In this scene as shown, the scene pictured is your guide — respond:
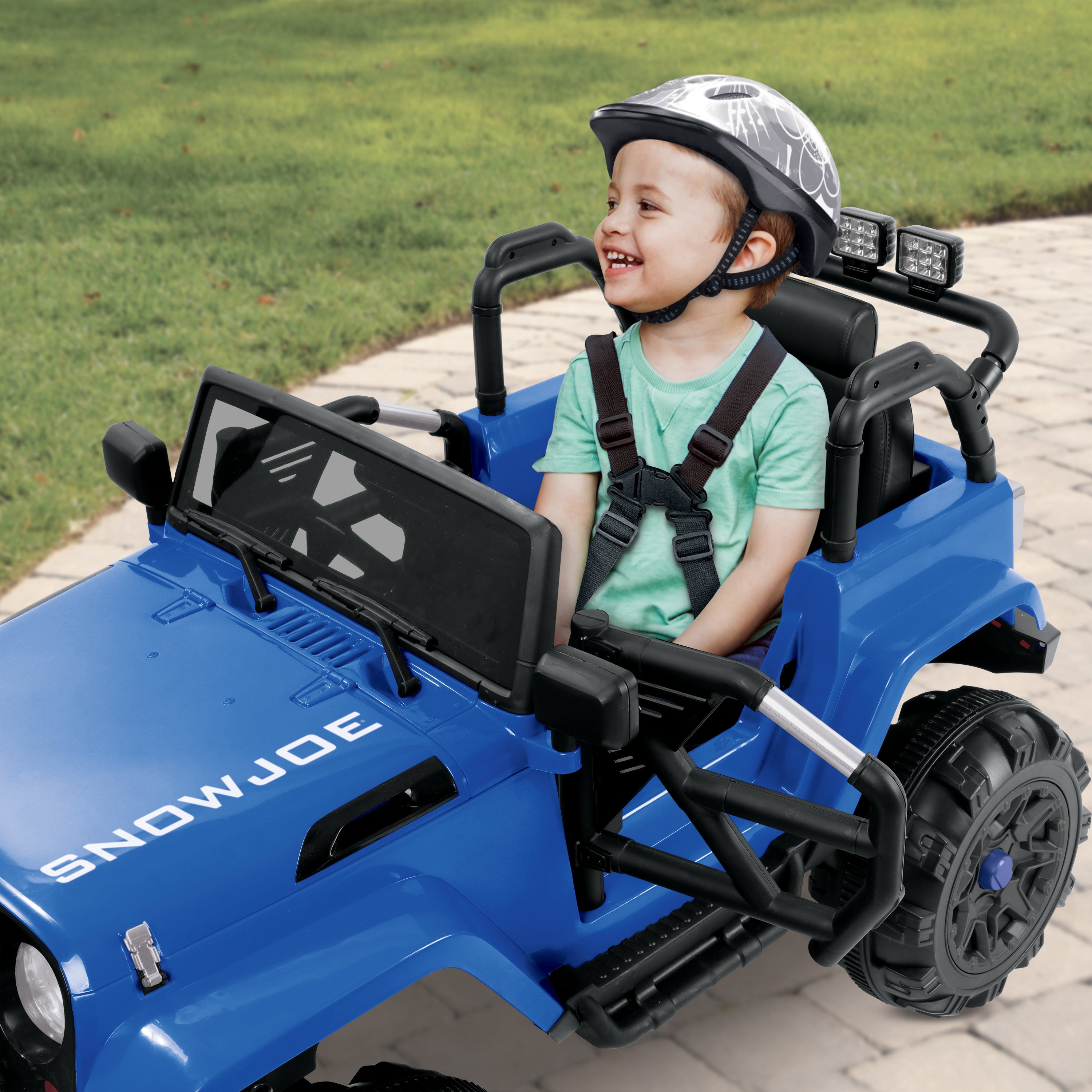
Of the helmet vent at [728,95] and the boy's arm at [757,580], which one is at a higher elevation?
the helmet vent at [728,95]

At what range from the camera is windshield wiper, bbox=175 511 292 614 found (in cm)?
266

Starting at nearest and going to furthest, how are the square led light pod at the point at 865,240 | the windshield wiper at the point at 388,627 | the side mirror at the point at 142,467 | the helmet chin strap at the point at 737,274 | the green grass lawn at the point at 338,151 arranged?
the windshield wiper at the point at 388,627 → the helmet chin strap at the point at 737,274 → the side mirror at the point at 142,467 → the square led light pod at the point at 865,240 → the green grass lawn at the point at 338,151

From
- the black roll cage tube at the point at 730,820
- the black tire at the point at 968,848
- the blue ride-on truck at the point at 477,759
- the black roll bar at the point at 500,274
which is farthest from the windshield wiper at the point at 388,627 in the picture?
the black tire at the point at 968,848

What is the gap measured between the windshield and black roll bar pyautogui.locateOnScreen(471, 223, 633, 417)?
757 millimetres

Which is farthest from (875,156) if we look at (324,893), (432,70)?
(324,893)

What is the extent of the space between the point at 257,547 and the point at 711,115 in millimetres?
1268

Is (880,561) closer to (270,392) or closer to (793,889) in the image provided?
(793,889)

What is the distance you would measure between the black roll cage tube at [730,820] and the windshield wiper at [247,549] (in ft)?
2.18

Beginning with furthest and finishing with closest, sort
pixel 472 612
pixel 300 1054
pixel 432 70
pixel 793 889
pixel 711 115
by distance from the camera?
→ pixel 432 70 → pixel 793 889 → pixel 711 115 → pixel 472 612 → pixel 300 1054

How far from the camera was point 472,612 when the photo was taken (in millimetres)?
2424

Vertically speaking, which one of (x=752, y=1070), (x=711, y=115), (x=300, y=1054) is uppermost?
(x=711, y=115)

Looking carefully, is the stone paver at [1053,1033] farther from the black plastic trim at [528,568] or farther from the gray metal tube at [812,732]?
the black plastic trim at [528,568]

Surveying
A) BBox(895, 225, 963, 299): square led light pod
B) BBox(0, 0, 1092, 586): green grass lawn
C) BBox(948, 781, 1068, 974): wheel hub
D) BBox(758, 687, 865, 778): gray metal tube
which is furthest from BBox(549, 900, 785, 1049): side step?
BBox(0, 0, 1092, 586): green grass lawn

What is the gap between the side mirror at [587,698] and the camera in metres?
2.09
